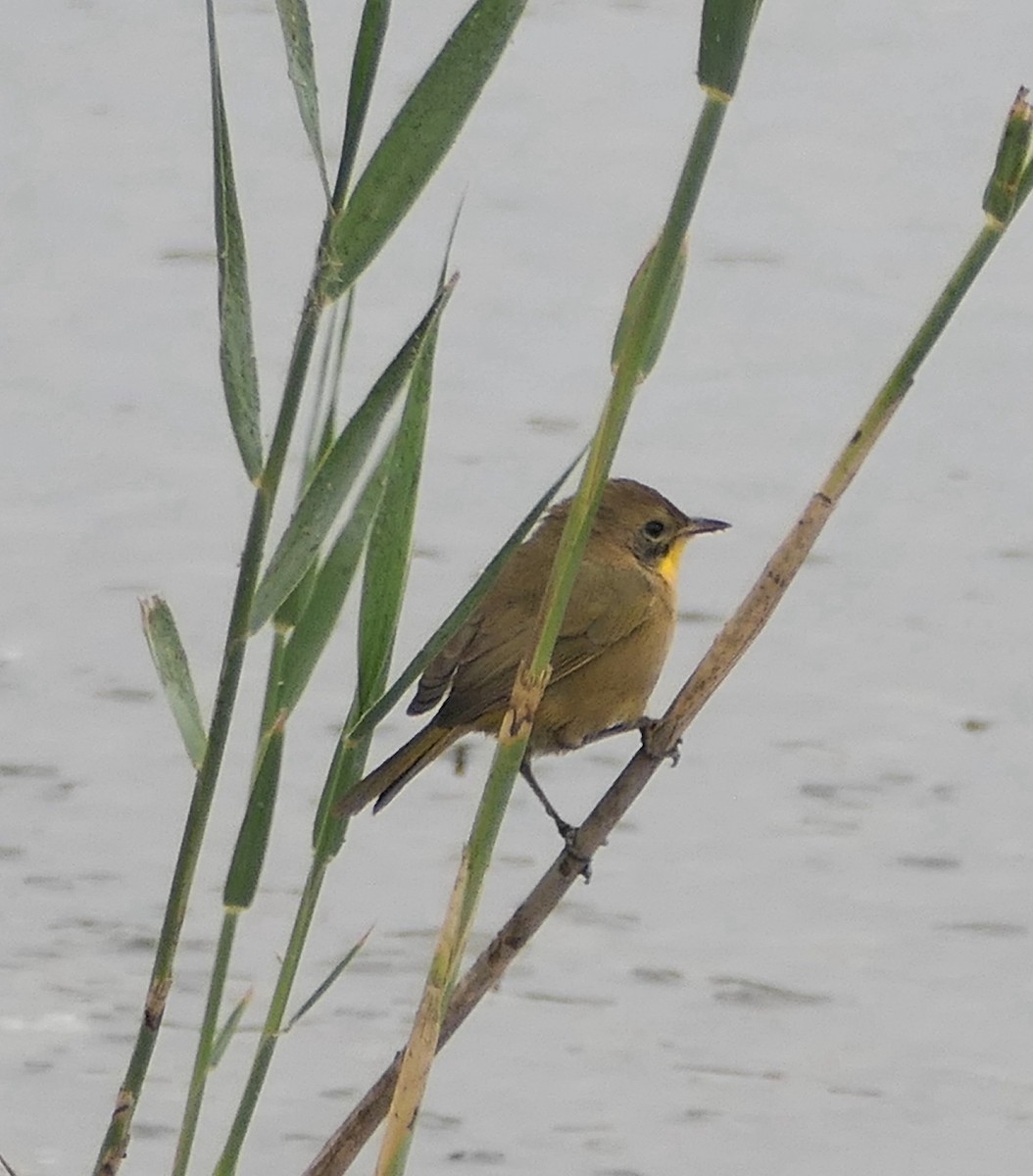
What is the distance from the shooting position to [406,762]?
3.47 metres

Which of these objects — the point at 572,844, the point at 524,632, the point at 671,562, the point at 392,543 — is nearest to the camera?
the point at 392,543

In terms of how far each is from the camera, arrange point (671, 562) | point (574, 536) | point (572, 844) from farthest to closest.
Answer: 1. point (671, 562)
2. point (572, 844)
3. point (574, 536)

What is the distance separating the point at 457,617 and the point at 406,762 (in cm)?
149

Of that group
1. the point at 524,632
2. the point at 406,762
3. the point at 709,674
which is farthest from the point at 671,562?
the point at 709,674

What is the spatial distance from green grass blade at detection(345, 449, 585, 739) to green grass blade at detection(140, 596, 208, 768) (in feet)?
0.44

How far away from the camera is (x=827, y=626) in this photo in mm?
5285

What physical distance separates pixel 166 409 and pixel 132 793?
1.53 meters

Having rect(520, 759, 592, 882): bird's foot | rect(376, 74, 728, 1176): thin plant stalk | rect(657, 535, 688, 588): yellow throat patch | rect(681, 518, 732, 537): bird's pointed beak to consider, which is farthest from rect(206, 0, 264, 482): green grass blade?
rect(681, 518, 732, 537): bird's pointed beak

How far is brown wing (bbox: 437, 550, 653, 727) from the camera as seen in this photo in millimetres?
3623

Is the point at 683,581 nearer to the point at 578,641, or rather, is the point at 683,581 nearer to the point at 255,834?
Result: the point at 578,641

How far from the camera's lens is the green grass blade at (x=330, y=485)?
6.46ft

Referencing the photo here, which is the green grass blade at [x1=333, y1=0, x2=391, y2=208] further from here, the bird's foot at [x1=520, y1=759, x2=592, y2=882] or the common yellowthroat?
the common yellowthroat

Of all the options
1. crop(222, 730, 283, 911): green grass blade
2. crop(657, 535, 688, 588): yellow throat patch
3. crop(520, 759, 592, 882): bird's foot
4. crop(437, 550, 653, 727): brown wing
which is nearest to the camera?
crop(222, 730, 283, 911): green grass blade

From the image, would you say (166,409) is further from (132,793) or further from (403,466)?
(403,466)
